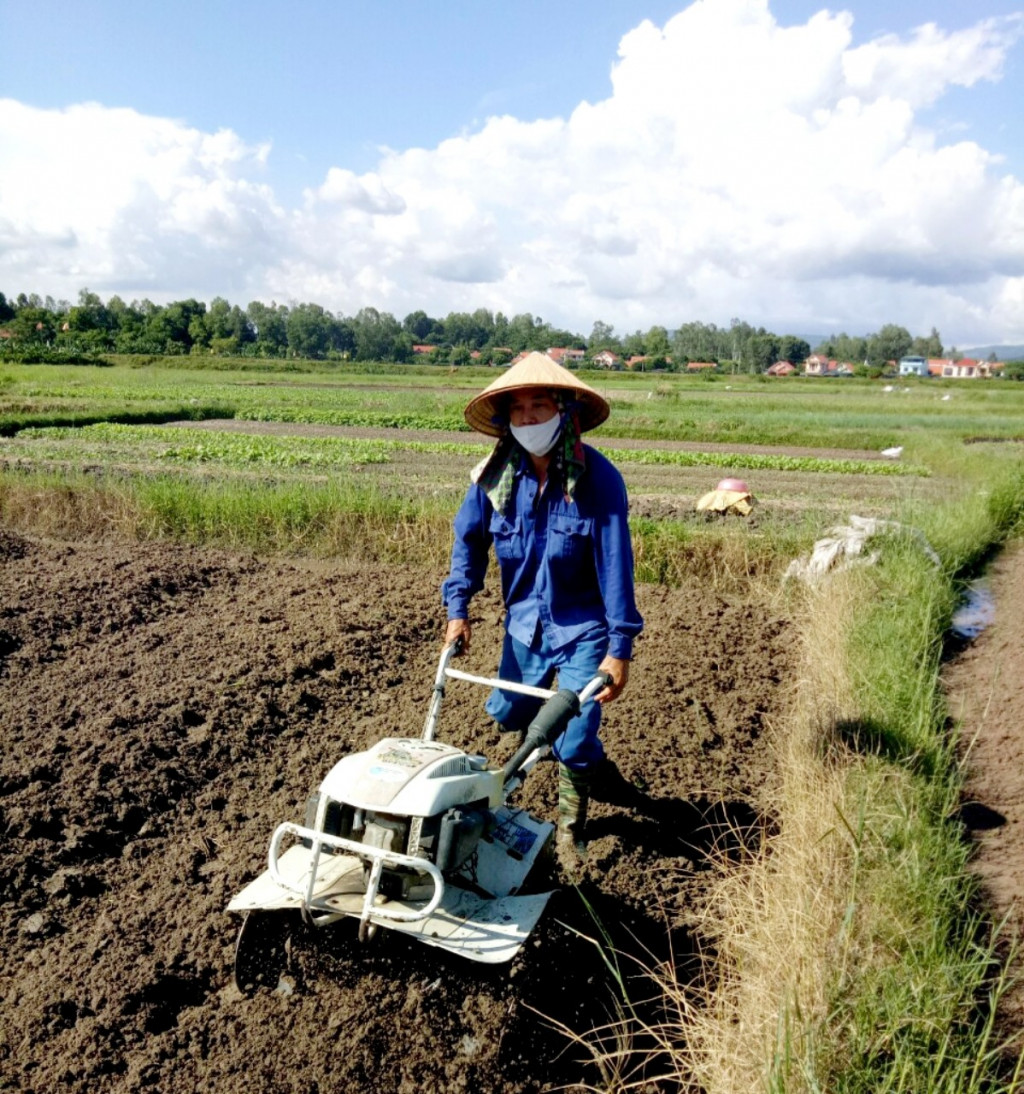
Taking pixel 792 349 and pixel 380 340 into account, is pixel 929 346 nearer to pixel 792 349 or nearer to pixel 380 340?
pixel 792 349

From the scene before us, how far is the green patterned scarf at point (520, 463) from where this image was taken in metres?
2.91

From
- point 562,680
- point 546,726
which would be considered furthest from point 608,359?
point 546,726

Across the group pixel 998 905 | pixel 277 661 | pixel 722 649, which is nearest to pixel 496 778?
pixel 998 905

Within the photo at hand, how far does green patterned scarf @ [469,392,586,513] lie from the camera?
2.91m

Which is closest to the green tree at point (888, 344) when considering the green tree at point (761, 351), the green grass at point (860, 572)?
the green tree at point (761, 351)

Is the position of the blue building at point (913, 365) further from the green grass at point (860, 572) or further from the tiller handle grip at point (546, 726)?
the tiller handle grip at point (546, 726)

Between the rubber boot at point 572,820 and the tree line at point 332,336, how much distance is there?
→ 228 feet

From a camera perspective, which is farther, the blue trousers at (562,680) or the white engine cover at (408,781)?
the blue trousers at (562,680)

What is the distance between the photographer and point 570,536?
298 cm

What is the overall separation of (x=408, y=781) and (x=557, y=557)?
1.05 meters

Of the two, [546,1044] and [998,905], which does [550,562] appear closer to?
[546,1044]

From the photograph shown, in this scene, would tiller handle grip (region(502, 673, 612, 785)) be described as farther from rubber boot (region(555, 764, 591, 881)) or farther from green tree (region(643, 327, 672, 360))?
green tree (region(643, 327, 672, 360))

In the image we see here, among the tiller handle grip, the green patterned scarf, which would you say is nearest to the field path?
the tiller handle grip

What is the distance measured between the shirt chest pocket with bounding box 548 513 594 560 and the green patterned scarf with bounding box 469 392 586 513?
0.08m
